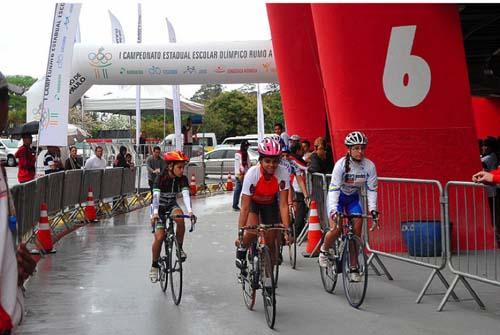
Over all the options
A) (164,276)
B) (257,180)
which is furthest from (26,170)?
(257,180)

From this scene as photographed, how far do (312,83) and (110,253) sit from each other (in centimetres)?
1006

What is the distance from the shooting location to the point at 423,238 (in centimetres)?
906

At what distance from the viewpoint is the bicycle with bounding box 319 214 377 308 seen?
7941 millimetres

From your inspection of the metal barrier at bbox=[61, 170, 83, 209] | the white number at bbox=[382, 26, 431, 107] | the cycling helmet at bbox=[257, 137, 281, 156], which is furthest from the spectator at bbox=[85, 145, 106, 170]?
the cycling helmet at bbox=[257, 137, 281, 156]

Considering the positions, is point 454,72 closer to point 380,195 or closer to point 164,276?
point 380,195

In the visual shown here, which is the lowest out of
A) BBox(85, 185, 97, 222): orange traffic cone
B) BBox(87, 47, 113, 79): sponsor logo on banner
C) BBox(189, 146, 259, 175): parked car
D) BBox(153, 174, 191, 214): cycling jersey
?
BBox(85, 185, 97, 222): orange traffic cone

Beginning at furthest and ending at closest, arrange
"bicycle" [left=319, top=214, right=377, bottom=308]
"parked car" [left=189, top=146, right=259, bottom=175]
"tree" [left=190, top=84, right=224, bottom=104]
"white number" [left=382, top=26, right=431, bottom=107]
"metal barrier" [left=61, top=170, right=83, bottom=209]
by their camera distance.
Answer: "tree" [left=190, top=84, right=224, bottom=104] < "parked car" [left=189, top=146, right=259, bottom=175] < "metal barrier" [left=61, top=170, right=83, bottom=209] < "white number" [left=382, top=26, right=431, bottom=107] < "bicycle" [left=319, top=214, right=377, bottom=308]

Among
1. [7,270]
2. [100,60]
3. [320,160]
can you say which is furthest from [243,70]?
[7,270]

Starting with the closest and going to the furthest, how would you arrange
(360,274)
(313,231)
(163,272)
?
(360,274) → (163,272) → (313,231)

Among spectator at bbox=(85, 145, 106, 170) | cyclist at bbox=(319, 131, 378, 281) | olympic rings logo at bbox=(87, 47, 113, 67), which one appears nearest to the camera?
cyclist at bbox=(319, 131, 378, 281)

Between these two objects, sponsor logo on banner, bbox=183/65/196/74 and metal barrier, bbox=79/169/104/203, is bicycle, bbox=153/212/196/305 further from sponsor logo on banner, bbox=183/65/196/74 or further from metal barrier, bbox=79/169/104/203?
sponsor logo on banner, bbox=183/65/196/74

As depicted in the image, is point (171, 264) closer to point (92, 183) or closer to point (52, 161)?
point (92, 183)

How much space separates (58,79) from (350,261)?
10815 millimetres

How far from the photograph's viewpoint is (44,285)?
964 centimetres
